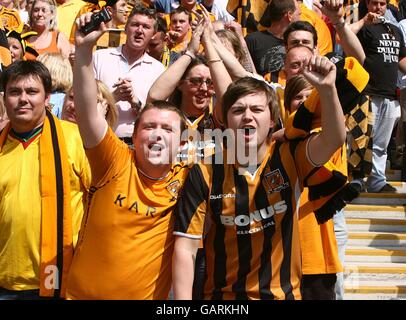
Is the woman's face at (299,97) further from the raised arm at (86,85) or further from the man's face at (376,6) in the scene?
the man's face at (376,6)

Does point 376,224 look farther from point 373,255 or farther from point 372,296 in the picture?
point 372,296

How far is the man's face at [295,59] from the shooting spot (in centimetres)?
708

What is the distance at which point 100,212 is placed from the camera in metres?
4.86

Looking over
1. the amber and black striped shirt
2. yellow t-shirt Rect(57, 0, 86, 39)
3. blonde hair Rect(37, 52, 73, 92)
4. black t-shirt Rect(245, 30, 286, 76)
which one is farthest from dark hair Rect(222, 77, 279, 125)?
yellow t-shirt Rect(57, 0, 86, 39)

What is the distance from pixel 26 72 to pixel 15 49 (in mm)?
3351

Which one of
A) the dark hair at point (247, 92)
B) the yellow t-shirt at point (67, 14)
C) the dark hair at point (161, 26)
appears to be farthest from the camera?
the yellow t-shirt at point (67, 14)

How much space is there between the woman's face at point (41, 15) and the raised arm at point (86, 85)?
17.8 feet

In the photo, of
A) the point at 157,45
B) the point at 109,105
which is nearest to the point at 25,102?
the point at 109,105

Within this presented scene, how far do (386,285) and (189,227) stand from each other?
4.15 metres

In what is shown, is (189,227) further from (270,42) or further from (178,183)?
(270,42)

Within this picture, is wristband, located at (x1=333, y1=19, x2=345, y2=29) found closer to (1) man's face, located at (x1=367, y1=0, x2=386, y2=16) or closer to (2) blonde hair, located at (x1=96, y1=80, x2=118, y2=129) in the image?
(2) blonde hair, located at (x1=96, y1=80, x2=118, y2=129)

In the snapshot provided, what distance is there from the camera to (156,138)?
495cm

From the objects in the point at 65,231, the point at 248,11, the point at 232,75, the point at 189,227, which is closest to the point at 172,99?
the point at 232,75

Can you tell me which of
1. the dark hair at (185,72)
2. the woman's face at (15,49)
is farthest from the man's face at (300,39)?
the woman's face at (15,49)
